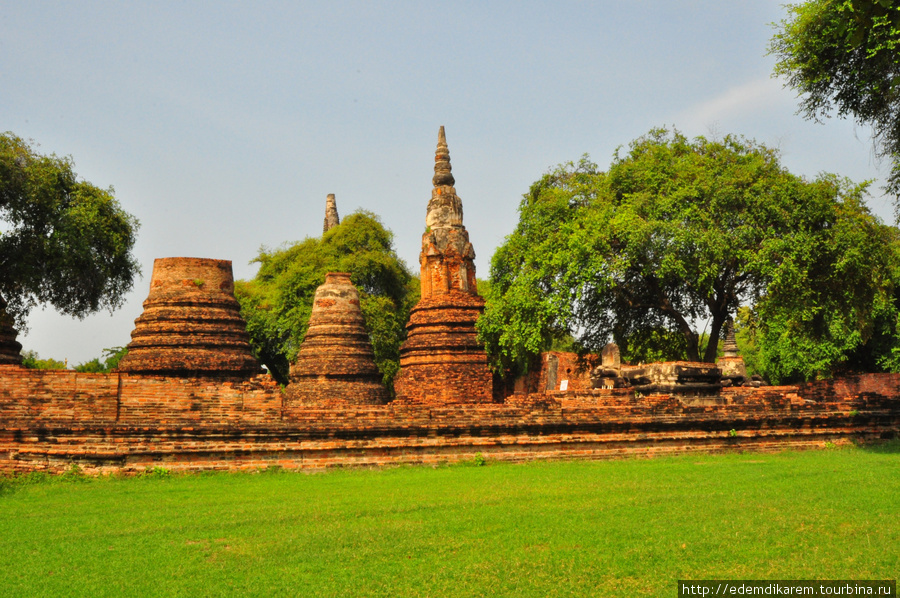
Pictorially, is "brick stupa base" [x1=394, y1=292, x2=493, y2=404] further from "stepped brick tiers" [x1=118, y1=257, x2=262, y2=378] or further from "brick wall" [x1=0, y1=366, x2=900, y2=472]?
"brick wall" [x1=0, y1=366, x2=900, y2=472]

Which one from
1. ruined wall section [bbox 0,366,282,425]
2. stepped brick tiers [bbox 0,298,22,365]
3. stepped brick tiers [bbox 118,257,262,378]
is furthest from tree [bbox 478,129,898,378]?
→ stepped brick tiers [bbox 0,298,22,365]

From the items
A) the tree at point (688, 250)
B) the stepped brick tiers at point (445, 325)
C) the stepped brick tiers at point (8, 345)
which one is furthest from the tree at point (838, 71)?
the stepped brick tiers at point (8, 345)

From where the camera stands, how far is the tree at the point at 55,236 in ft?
65.9

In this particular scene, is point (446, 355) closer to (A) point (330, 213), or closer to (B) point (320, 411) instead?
(B) point (320, 411)

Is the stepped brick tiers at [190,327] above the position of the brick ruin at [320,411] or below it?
above

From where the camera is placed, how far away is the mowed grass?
15.5 feet

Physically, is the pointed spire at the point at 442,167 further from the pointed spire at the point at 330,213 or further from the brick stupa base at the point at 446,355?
the pointed spire at the point at 330,213

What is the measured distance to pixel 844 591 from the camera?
4.37 metres

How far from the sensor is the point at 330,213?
38406 mm

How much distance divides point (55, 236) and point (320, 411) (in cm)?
1297

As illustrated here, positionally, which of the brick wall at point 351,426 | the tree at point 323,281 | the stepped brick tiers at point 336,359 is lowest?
the brick wall at point 351,426

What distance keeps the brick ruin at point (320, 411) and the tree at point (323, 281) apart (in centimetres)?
1003

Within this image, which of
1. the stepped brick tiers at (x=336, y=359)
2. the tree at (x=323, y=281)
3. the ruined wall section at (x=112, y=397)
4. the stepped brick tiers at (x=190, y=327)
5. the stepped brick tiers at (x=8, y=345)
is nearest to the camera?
the ruined wall section at (x=112, y=397)

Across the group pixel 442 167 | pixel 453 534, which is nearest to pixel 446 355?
pixel 442 167
